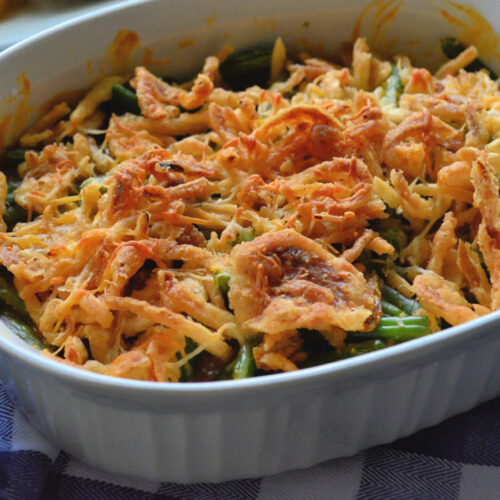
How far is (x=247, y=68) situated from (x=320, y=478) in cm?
168

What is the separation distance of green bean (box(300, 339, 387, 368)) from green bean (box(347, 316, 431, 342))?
0.02 meters

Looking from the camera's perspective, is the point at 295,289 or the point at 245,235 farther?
the point at 245,235

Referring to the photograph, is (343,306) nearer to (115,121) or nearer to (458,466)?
(458,466)

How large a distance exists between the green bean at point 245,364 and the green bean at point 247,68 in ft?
4.66

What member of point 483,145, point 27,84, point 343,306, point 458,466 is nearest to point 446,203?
point 483,145

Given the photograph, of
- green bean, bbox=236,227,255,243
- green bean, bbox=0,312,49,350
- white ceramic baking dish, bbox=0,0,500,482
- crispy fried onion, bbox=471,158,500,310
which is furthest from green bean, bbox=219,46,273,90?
white ceramic baking dish, bbox=0,0,500,482

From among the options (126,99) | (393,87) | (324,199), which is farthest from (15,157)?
(393,87)

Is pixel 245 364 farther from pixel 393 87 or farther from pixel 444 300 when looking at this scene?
pixel 393 87

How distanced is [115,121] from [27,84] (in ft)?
1.09

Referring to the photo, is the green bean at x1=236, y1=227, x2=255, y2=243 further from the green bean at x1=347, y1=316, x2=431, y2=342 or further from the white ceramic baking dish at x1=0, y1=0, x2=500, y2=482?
the white ceramic baking dish at x1=0, y1=0, x2=500, y2=482

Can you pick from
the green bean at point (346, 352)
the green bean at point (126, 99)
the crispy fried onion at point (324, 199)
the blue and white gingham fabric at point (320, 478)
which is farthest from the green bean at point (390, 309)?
the green bean at point (126, 99)

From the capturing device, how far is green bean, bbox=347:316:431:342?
2.04 metres

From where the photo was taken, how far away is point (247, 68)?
→ 10.1 feet

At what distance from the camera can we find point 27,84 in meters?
2.74
